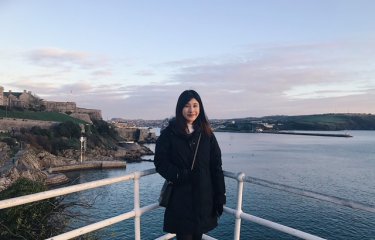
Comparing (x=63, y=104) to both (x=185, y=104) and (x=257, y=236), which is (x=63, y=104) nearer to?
(x=257, y=236)

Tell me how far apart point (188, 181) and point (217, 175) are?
0.31 m

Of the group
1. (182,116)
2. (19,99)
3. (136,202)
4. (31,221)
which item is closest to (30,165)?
(31,221)

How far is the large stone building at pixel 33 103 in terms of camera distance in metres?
81.4

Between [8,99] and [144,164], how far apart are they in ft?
145

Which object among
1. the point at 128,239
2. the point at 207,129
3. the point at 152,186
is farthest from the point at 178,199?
the point at 152,186

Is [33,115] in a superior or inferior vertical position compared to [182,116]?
inferior

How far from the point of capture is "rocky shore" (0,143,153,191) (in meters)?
34.6

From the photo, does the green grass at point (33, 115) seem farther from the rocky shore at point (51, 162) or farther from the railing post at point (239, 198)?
the railing post at point (239, 198)

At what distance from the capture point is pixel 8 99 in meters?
82.0

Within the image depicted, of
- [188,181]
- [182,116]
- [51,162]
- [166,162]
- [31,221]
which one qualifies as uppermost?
[182,116]

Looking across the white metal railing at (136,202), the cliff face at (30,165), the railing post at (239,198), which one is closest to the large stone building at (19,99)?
the cliff face at (30,165)

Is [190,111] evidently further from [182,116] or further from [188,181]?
[188,181]

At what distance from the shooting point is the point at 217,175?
131 inches

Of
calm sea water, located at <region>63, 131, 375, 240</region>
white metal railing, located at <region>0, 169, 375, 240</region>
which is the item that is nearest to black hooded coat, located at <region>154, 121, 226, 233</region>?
white metal railing, located at <region>0, 169, 375, 240</region>
